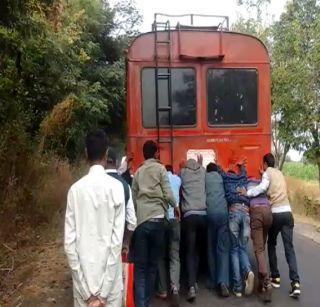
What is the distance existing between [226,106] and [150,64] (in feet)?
4.17

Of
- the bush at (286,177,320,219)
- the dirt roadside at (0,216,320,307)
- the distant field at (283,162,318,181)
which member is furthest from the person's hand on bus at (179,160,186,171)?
the distant field at (283,162,318,181)

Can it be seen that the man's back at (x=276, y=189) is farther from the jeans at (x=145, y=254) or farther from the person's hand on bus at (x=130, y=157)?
the person's hand on bus at (x=130, y=157)

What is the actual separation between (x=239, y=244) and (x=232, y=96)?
7.62ft

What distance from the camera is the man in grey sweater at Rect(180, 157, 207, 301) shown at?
7.01 m

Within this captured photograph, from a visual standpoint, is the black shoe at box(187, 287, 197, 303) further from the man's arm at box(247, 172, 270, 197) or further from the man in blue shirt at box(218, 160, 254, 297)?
the man's arm at box(247, 172, 270, 197)

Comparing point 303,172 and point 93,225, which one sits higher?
point 93,225

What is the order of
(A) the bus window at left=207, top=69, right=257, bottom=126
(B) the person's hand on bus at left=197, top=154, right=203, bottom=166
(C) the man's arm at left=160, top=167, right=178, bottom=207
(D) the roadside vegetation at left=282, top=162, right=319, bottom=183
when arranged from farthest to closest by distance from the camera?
(D) the roadside vegetation at left=282, top=162, right=319, bottom=183
(A) the bus window at left=207, top=69, right=257, bottom=126
(B) the person's hand on bus at left=197, top=154, right=203, bottom=166
(C) the man's arm at left=160, top=167, right=178, bottom=207

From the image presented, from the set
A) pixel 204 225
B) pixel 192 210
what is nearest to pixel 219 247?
pixel 204 225

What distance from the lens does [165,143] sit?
26.6 feet

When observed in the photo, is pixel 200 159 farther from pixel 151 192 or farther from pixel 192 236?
pixel 151 192

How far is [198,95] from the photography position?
8289 mm

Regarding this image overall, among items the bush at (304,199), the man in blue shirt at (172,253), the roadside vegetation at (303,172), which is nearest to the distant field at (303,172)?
the roadside vegetation at (303,172)

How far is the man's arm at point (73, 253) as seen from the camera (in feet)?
12.7

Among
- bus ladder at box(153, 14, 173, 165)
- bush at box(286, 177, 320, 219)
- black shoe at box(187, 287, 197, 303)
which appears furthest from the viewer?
bush at box(286, 177, 320, 219)
